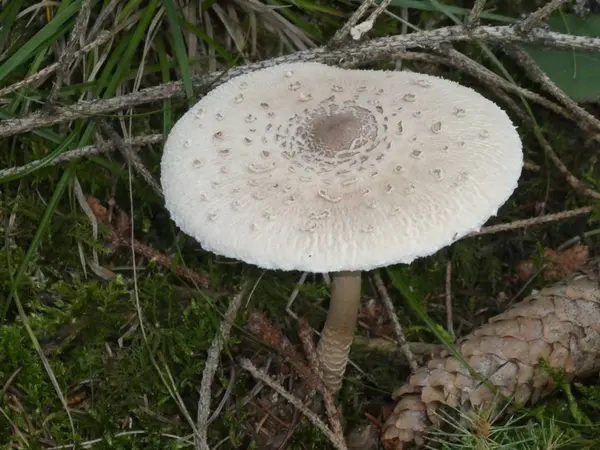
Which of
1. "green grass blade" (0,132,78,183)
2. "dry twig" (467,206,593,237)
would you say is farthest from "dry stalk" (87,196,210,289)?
"dry twig" (467,206,593,237)

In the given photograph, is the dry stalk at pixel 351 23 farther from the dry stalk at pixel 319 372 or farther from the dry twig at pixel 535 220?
the dry stalk at pixel 319 372

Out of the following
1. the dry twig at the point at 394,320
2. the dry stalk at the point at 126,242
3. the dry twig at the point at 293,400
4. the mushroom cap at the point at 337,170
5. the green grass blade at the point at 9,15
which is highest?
the green grass blade at the point at 9,15

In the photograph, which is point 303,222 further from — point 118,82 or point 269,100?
point 118,82

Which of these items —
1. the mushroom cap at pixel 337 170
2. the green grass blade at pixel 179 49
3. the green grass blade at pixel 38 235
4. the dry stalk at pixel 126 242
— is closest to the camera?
the mushroom cap at pixel 337 170

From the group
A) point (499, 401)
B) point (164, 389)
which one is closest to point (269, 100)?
point (164, 389)

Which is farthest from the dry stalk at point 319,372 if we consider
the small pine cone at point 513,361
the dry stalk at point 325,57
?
the dry stalk at point 325,57

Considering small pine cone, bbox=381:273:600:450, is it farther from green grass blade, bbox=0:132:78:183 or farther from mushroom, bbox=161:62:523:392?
green grass blade, bbox=0:132:78:183
